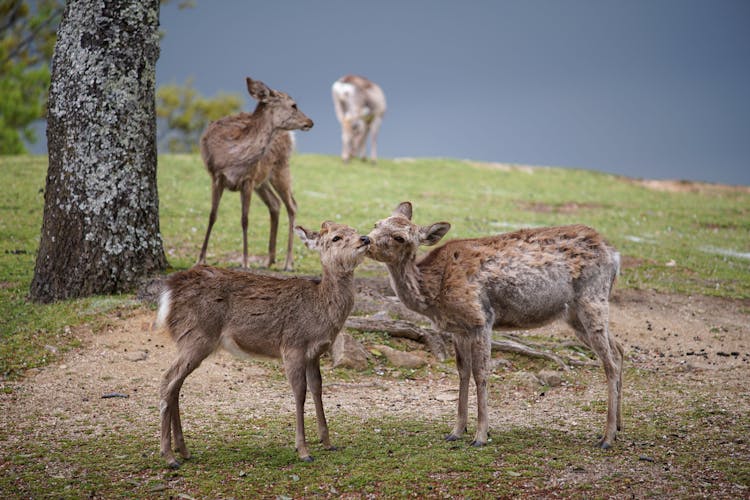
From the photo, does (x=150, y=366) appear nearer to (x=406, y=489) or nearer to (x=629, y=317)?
(x=406, y=489)

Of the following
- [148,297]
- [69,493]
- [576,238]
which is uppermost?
[576,238]

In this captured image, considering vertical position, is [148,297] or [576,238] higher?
[576,238]

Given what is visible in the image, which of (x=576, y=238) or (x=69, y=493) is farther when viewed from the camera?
(x=576, y=238)

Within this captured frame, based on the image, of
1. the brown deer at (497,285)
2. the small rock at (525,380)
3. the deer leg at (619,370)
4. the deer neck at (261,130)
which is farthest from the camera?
the deer neck at (261,130)

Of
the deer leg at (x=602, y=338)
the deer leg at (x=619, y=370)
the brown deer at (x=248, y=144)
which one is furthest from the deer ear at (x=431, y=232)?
the brown deer at (x=248, y=144)

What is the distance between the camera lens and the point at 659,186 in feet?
97.1

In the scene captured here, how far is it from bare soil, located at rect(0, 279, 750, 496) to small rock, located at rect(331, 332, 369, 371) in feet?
0.46

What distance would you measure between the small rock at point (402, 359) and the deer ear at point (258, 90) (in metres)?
5.02

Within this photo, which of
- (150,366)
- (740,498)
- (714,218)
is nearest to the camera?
(740,498)

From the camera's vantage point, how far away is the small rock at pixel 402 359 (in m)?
9.27

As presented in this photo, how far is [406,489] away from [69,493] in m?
2.35

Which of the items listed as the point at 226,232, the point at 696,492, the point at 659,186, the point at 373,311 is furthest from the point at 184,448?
the point at 659,186

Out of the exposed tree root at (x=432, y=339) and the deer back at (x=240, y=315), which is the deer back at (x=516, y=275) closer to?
the deer back at (x=240, y=315)

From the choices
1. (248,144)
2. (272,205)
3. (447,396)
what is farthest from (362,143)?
(447,396)
